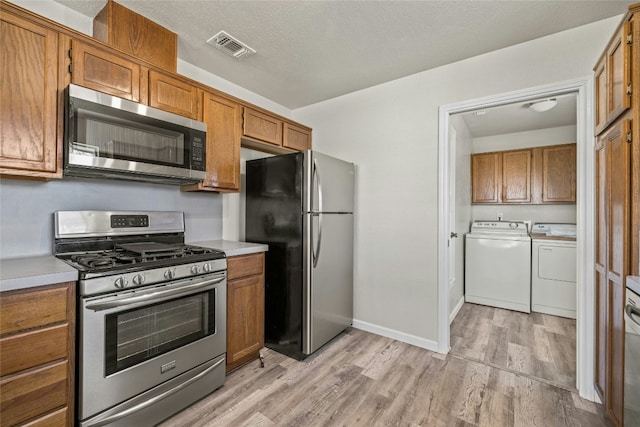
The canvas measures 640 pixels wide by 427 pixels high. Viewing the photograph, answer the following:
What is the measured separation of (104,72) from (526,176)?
16.6 ft

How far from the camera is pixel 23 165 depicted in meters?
1.47

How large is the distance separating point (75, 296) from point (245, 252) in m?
1.06

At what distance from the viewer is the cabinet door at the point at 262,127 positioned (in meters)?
2.62

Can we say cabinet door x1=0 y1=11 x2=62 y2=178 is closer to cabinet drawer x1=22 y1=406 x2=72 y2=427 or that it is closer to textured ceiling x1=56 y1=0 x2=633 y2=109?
textured ceiling x1=56 y1=0 x2=633 y2=109

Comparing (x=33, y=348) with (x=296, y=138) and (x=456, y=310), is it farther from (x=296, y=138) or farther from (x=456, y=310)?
(x=456, y=310)

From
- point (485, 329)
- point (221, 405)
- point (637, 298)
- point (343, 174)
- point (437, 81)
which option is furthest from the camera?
point (485, 329)

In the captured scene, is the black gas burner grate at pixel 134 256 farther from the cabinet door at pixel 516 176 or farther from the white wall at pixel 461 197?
the cabinet door at pixel 516 176

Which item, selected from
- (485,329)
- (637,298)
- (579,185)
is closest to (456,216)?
(485,329)

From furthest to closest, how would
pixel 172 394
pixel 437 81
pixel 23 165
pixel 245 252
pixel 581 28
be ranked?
pixel 437 81, pixel 245 252, pixel 581 28, pixel 172 394, pixel 23 165

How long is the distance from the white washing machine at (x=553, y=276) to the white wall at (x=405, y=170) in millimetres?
2043

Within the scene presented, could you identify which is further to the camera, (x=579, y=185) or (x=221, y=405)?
(x=579, y=185)

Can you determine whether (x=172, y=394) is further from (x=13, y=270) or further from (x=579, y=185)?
(x=579, y=185)

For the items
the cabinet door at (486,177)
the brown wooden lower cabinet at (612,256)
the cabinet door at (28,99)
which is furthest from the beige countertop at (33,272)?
the cabinet door at (486,177)

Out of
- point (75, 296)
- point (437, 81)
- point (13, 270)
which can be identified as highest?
point (437, 81)
